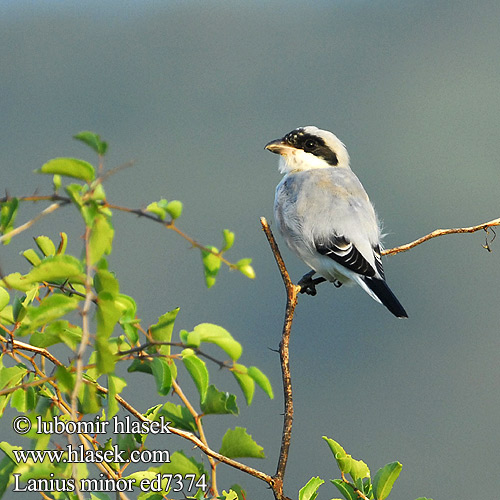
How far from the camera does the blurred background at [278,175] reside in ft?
145

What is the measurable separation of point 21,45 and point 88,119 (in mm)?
29658

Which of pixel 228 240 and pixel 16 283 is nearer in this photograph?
pixel 228 240

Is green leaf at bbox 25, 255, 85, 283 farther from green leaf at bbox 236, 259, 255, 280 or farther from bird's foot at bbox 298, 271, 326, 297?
bird's foot at bbox 298, 271, 326, 297

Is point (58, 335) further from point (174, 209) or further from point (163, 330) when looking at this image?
point (174, 209)

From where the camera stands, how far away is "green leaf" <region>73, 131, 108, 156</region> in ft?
5.01

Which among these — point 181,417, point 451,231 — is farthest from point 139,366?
point 451,231

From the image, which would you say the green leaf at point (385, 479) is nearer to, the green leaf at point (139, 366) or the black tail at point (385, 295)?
the green leaf at point (139, 366)

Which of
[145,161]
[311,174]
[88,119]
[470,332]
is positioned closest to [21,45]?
[88,119]

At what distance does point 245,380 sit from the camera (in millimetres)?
1745

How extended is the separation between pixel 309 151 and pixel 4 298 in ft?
10.2

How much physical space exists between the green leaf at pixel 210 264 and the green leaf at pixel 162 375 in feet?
0.63

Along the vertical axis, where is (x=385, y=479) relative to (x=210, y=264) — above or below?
below

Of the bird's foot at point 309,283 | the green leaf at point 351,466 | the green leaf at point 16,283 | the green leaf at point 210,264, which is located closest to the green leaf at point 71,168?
the green leaf at point 210,264

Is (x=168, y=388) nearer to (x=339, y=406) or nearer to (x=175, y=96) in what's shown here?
(x=339, y=406)
